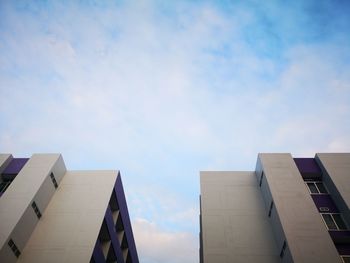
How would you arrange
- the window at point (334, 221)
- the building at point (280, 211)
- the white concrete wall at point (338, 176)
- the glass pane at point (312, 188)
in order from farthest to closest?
the glass pane at point (312, 188)
the white concrete wall at point (338, 176)
the window at point (334, 221)
the building at point (280, 211)

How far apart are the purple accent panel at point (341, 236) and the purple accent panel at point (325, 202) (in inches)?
98.2

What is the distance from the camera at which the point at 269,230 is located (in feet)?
86.4

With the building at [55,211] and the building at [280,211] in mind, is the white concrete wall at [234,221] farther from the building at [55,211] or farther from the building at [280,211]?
the building at [55,211]

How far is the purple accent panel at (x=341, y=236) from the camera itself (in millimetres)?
23141

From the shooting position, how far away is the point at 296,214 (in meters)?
24.3

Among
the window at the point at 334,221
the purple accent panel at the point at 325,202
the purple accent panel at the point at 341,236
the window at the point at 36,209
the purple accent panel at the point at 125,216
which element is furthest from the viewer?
the purple accent panel at the point at 125,216

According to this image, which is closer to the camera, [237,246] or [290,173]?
[237,246]

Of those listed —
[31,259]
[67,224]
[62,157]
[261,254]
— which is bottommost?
[31,259]

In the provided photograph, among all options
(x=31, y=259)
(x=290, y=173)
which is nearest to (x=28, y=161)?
(x=31, y=259)

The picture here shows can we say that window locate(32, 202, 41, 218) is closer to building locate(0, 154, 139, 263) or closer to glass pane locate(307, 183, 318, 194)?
building locate(0, 154, 139, 263)

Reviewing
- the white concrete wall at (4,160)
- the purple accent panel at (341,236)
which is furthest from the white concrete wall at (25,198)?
the purple accent panel at (341,236)

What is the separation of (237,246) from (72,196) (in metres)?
18.3

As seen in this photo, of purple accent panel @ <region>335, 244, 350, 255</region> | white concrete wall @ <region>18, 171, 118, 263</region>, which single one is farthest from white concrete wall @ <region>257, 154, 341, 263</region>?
white concrete wall @ <region>18, 171, 118, 263</region>

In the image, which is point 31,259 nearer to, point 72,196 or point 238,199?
point 72,196
